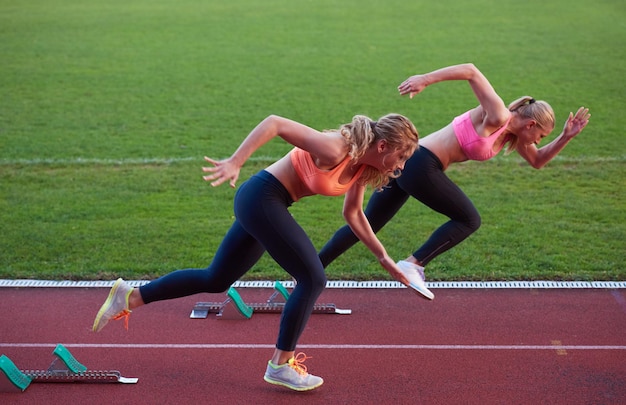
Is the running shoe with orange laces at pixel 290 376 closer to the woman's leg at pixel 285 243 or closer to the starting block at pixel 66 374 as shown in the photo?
the woman's leg at pixel 285 243

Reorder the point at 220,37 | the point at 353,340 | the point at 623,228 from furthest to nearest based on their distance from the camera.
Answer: the point at 220,37, the point at 623,228, the point at 353,340

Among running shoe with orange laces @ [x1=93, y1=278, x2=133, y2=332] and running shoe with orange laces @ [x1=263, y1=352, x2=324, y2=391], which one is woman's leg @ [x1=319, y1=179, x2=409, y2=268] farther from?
running shoe with orange laces @ [x1=93, y1=278, x2=133, y2=332]

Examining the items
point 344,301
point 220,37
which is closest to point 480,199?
point 344,301

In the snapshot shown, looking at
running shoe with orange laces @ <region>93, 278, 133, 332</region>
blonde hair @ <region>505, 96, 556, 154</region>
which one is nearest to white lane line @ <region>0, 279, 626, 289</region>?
running shoe with orange laces @ <region>93, 278, 133, 332</region>

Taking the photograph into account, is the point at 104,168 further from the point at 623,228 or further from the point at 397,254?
the point at 623,228

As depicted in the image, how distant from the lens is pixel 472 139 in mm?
5918

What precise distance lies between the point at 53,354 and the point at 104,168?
520cm

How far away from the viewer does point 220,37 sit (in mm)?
19141

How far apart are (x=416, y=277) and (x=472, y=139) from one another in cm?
108

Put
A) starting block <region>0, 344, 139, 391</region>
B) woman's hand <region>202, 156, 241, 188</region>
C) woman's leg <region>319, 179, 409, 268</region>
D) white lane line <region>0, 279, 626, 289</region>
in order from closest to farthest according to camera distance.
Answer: woman's hand <region>202, 156, 241, 188</region> → starting block <region>0, 344, 139, 391</region> → woman's leg <region>319, 179, 409, 268</region> → white lane line <region>0, 279, 626, 289</region>

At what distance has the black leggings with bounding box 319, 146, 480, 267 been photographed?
235 inches

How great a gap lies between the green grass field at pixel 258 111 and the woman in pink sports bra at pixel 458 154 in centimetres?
107

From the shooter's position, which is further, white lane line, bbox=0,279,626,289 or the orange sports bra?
white lane line, bbox=0,279,626,289

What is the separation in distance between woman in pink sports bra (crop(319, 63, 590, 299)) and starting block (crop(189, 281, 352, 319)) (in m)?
0.41
